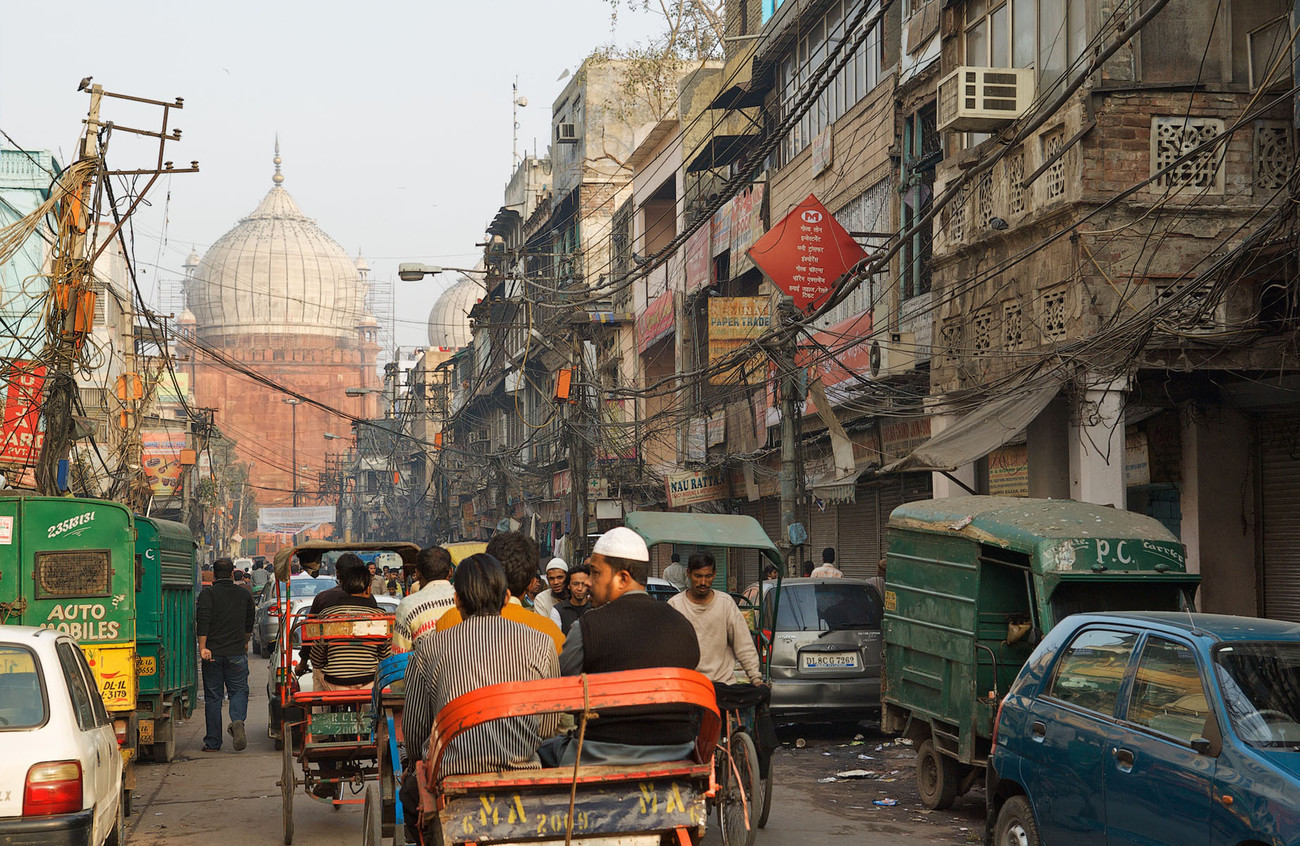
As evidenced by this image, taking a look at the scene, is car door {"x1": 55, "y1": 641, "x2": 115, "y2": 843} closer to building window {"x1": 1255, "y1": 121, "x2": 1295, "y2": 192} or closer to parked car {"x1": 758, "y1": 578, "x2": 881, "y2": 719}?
parked car {"x1": 758, "y1": 578, "x2": 881, "y2": 719}

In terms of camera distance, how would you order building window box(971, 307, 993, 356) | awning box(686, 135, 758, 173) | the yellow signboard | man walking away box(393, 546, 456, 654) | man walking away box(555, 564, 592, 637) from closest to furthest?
man walking away box(393, 546, 456, 654), man walking away box(555, 564, 592, 637), the yellow signboard, building window box(971, 307, 993, 356), awning box(686, 135, 758, 173)

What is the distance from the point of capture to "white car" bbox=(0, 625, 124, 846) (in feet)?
21.4

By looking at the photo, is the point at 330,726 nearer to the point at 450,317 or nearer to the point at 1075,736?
the point at 1075,736

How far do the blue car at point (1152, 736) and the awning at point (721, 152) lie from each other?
2375 cm

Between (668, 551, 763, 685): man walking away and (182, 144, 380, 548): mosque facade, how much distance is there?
98.1 metres

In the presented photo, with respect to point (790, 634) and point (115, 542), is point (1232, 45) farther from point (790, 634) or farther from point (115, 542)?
point (115, 542)

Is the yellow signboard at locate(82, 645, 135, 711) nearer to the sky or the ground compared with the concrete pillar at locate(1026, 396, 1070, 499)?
nearer to the ground

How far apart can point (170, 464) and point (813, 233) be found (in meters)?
35.3

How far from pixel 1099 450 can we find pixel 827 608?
321 cm

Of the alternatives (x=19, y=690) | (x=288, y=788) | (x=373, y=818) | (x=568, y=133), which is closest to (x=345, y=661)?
(x=288, y=788)

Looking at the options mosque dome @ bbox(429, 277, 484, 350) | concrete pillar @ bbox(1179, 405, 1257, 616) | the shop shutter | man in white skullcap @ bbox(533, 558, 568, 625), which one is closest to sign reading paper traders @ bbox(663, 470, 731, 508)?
the shop shutter

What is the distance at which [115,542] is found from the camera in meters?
12.2

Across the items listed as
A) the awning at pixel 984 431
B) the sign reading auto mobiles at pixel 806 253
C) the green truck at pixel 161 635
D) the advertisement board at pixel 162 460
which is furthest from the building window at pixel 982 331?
the advertisement board at pixel 162 460

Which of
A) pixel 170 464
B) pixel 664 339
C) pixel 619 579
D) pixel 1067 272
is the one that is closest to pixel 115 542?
pixel 619 579
